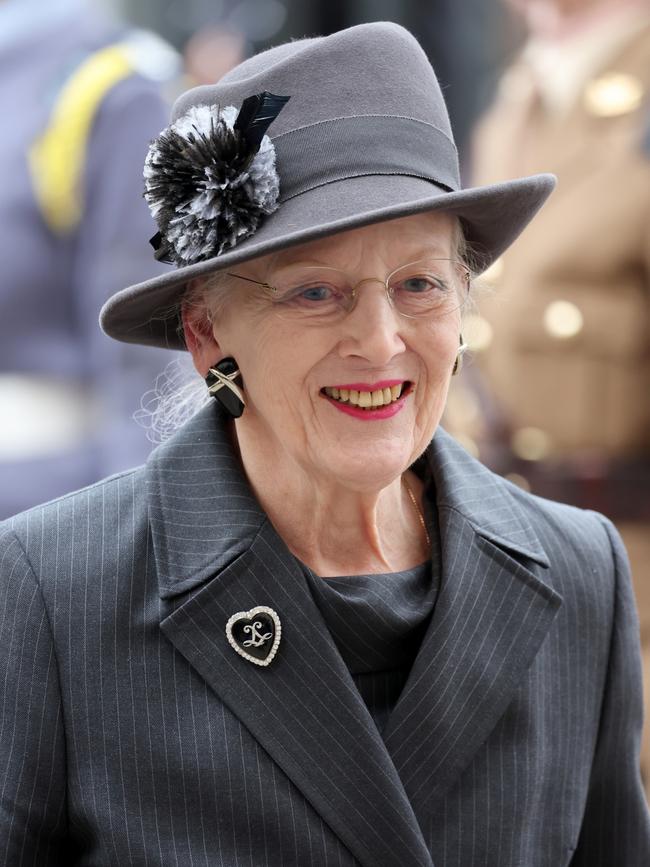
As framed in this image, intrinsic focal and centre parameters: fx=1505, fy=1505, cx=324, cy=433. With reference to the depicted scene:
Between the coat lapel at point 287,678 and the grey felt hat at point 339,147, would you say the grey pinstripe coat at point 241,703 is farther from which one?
the grey felt hat at point 339,147

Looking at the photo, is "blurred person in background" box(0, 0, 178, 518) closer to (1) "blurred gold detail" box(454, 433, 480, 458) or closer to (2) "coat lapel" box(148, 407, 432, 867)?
(1) "blurred gold detail" box(454, 433, 480, 458)

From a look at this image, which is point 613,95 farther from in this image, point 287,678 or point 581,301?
point 287,678

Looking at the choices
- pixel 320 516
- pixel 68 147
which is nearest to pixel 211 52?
pixel 68 147

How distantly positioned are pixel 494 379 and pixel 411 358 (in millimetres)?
1776

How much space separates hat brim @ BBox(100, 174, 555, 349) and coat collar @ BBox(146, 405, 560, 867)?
0.23 metres

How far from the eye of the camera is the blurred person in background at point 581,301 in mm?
3666

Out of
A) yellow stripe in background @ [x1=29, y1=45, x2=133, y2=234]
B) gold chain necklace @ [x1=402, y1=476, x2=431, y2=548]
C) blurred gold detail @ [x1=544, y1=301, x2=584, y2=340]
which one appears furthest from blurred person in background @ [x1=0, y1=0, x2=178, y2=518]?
gold chain necklace @ [x1=402, y1=476, x2=431, y2=548]

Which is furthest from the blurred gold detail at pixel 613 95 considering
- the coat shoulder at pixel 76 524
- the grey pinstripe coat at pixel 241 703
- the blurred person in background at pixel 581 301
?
the coat shoulder at pixel 76 524

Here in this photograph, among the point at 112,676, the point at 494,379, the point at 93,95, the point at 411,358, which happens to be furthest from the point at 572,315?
the point at 112,676

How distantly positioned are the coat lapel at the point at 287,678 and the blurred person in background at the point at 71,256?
4.30ft

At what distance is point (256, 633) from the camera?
2.07 m

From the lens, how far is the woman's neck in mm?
2205

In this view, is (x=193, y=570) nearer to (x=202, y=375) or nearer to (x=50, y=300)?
(x=202, y=375)

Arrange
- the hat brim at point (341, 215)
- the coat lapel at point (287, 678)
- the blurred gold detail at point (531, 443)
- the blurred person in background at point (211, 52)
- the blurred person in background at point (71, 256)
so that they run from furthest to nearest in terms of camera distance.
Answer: the blurred person in background at point (211, 52), the blurred gold detail at point (531, 443), the blurred person in background at point (71, 256), the coat lapel at point (287, 678), the hat brim at point (341, 215)
